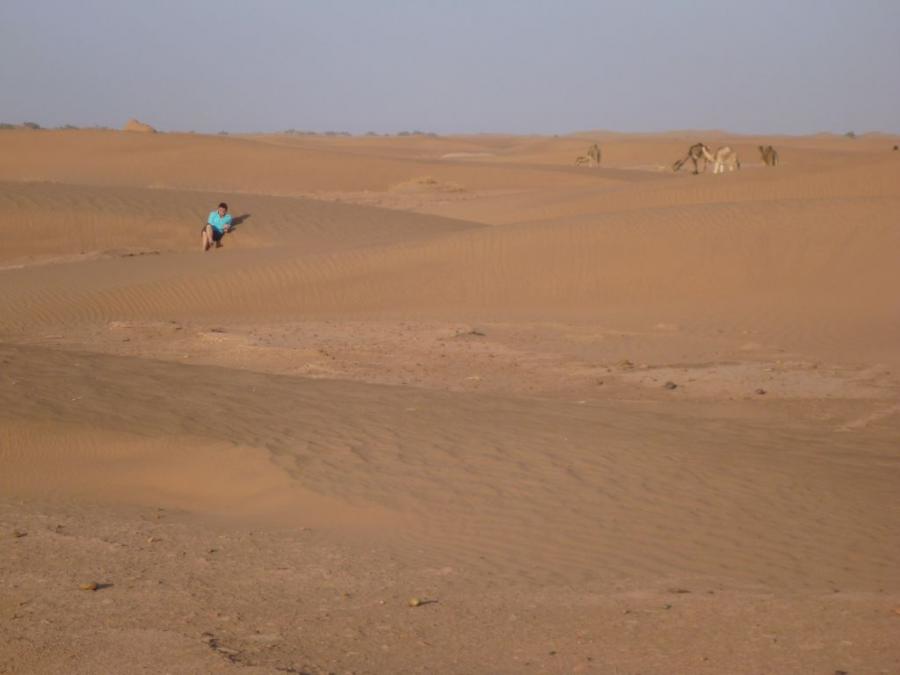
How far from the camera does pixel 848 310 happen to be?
1484 cm

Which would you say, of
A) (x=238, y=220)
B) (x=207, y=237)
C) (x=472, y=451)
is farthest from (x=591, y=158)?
(x=472, y=451)

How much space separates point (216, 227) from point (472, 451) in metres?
14.6

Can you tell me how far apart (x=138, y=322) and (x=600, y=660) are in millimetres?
11639

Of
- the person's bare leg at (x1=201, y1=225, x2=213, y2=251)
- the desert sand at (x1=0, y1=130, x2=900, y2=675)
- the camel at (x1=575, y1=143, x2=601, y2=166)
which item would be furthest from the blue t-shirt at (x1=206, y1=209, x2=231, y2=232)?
the camel at (x1=575, y1=143, x2=601, y2=166)

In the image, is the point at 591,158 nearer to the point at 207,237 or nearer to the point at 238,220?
the point at 238,220

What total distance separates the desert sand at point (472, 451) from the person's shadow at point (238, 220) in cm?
304

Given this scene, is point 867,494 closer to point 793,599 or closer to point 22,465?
point 793,599

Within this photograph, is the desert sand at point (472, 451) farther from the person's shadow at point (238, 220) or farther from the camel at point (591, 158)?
the camel at point (591, 158)

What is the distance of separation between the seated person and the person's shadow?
491 mm

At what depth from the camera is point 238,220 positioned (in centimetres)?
2289

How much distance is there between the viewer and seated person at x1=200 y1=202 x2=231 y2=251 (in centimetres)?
2098

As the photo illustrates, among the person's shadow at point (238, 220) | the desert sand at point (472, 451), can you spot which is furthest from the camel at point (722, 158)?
the desert sand at point (472, 451)

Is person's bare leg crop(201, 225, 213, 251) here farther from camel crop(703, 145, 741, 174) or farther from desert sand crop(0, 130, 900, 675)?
camel crop(703, 145, 741, 174)

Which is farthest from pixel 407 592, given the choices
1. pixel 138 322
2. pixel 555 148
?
pixel 555 148
